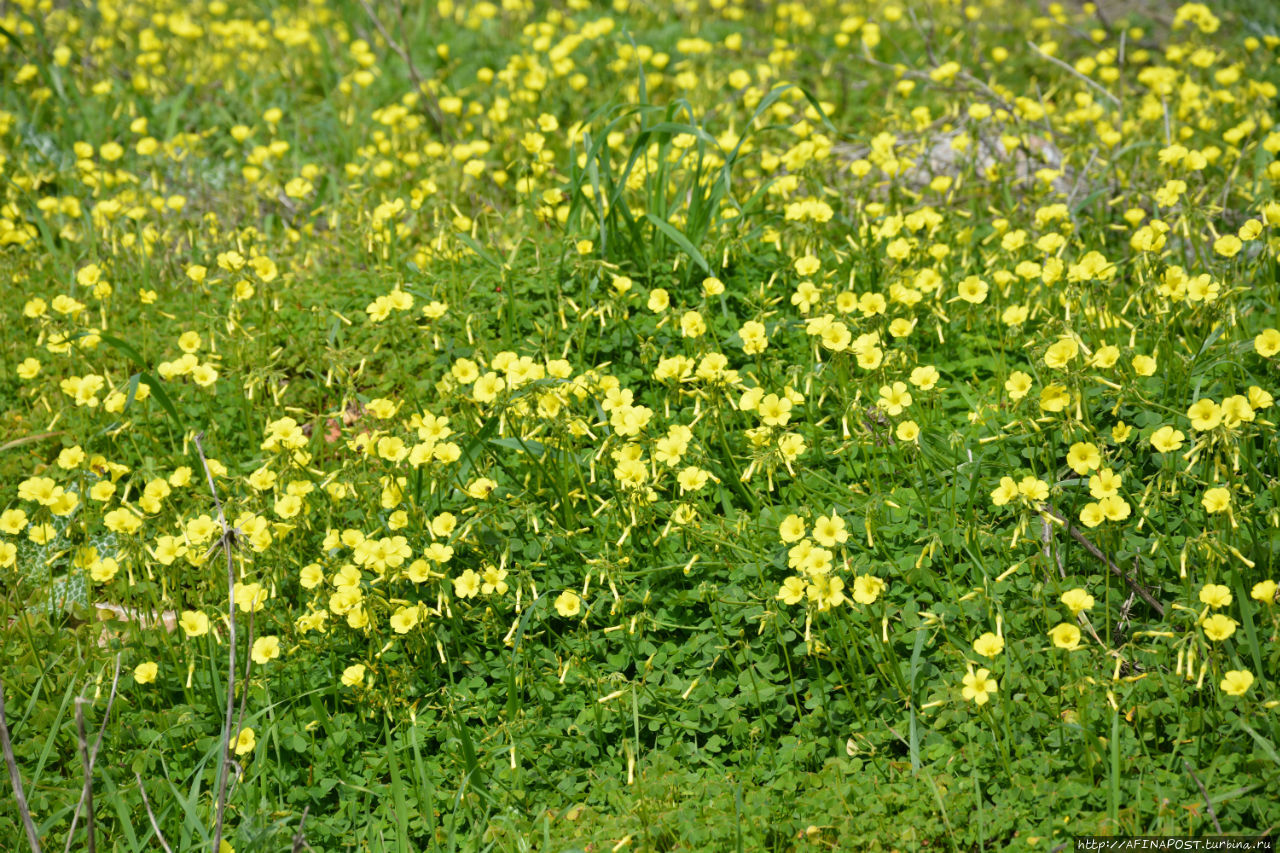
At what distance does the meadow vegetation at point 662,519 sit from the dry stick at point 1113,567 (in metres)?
0.04

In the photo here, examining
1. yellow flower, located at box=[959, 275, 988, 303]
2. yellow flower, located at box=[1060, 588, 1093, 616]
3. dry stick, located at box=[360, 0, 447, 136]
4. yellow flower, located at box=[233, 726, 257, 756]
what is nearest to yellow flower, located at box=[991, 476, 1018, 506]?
yellow flower, located at box=[1060, 588, 1093, 616]

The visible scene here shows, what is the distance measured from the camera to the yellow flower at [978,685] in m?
2.53

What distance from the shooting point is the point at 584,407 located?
11.6ft

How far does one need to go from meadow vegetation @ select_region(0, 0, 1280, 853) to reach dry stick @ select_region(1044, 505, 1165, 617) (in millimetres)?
37

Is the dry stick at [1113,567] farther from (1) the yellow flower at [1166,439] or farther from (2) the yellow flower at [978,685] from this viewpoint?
(2) the yellow flower at [978,685]

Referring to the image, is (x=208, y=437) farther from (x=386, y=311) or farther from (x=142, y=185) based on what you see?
(x=142, y=185)

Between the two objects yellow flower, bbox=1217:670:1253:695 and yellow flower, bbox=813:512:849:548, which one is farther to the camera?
yellow flower, bbox=813:512:849:548

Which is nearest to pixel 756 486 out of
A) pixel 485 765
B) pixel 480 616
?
pixel 480 616

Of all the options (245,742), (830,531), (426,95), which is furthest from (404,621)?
(426,95)

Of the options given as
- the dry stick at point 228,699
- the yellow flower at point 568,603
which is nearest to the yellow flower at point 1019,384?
the yellow flower at point 568,603

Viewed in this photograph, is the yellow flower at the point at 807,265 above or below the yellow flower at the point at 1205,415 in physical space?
below

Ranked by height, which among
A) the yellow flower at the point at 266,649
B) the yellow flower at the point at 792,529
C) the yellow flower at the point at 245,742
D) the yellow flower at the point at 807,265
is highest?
the yellow flower at the point at 807,265

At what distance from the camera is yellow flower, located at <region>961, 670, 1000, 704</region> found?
2.53 m

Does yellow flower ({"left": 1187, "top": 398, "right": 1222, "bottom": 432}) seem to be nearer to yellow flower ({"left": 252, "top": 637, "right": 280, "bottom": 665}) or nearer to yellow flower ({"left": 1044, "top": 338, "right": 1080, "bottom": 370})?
yellow flower ({"left": 1044, "top": 338, "right": 1080, "bottom": 370})
